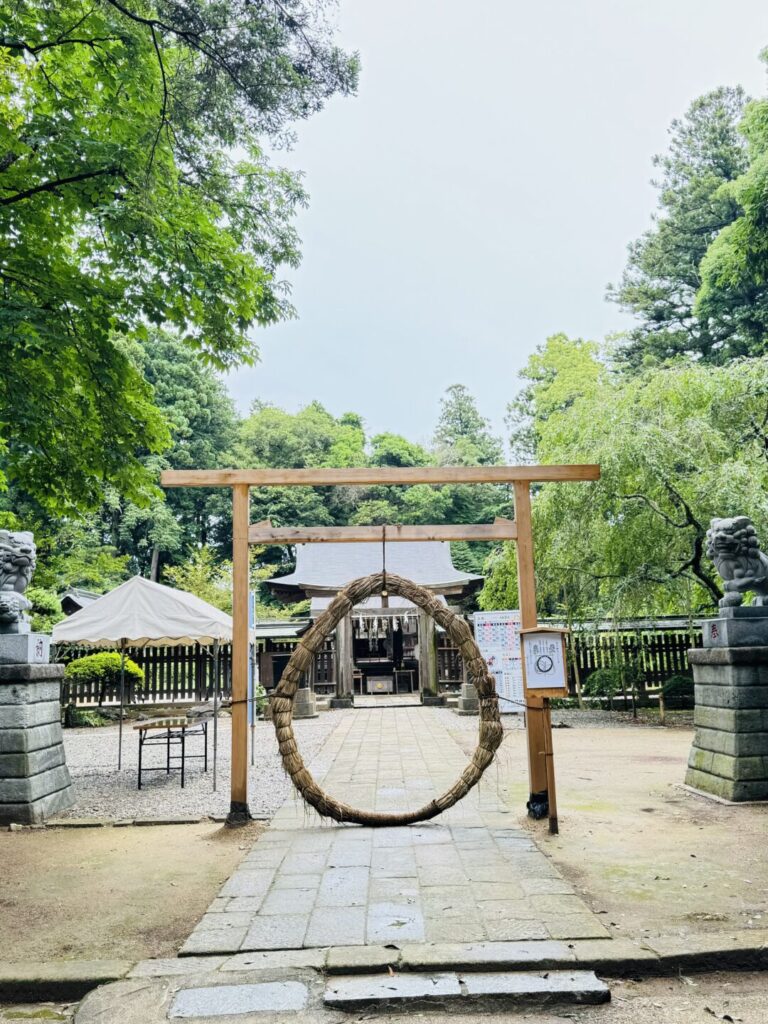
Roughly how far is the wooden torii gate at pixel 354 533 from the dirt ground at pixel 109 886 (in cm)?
72

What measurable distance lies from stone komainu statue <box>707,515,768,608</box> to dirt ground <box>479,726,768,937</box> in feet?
5.70

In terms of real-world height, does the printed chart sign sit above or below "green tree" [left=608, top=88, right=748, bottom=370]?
below

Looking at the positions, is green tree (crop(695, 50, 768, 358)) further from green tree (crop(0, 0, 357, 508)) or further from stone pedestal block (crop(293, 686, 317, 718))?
stone pedestal block (crop(293, 686, 317, 718))

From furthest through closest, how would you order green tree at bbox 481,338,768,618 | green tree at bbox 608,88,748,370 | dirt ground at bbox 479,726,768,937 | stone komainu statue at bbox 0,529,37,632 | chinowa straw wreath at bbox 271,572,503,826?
1. green tree at bbox 608,88,748,370
2. green tree at bbox 481,338,768,618
3. stone komainu statue at bbox 0,529,37,632
4. chinowa straw wreath at bbox 271,572,503,826
5. dirt ground at bbox 479,726,768,937

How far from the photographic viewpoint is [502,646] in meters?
11.6

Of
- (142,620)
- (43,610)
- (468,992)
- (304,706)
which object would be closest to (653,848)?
(468,992)

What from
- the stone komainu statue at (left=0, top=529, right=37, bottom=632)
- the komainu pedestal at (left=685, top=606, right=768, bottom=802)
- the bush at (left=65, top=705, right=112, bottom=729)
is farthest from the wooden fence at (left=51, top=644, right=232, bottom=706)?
the komainu pedestal at (left=685, top=606, right=768, bottom=802)

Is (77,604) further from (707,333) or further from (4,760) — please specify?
(707,333)

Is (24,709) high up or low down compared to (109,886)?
up

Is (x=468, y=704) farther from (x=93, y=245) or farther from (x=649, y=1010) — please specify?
(x=649, y=1010)

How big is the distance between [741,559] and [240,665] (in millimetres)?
4350

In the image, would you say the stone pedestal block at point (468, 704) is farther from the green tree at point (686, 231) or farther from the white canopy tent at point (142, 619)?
the green tree at point (686, 231)

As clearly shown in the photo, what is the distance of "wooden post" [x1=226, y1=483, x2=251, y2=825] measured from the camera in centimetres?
564

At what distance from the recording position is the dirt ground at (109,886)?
11.2ft
